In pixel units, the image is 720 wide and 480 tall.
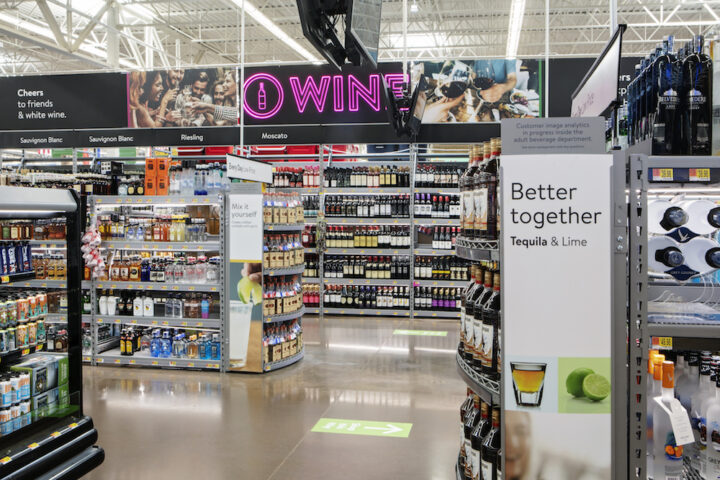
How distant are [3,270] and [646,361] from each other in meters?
3.35

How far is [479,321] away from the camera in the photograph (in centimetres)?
242

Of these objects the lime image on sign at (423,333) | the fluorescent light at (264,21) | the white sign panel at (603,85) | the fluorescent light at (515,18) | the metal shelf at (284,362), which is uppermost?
the fluorescent light at (264,21)

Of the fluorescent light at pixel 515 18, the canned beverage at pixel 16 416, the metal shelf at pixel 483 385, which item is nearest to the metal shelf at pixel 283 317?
the canned beverage at pixel 16 416

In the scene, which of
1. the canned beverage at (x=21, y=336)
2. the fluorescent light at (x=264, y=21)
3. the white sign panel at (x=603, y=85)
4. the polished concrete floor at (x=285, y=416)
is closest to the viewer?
the white sign panel at (x=603, y=85)

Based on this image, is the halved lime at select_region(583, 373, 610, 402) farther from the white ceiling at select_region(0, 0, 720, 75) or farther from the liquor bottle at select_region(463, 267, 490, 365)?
the white ceiling at select_region(0, 0, 720, 75)

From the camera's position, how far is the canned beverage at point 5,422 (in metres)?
3.13

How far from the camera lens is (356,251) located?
992 cm

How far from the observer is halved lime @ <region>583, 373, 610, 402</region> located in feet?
7.09

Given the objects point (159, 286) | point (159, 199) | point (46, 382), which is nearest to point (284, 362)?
point (159, 286)

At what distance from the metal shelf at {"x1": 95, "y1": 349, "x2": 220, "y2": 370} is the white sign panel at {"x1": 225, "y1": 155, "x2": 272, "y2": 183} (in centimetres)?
214

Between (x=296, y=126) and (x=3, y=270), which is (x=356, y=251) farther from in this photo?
(x=3, y=270)

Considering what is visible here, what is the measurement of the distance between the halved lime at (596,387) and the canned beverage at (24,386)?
3.05 m

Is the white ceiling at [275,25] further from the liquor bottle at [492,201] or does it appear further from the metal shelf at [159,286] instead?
the liquor bottle at [492,201]

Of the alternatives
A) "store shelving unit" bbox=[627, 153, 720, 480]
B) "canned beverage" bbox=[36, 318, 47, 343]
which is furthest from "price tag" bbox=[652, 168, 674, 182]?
"canned beverage" bbox=[36, 318, 47, 343]
